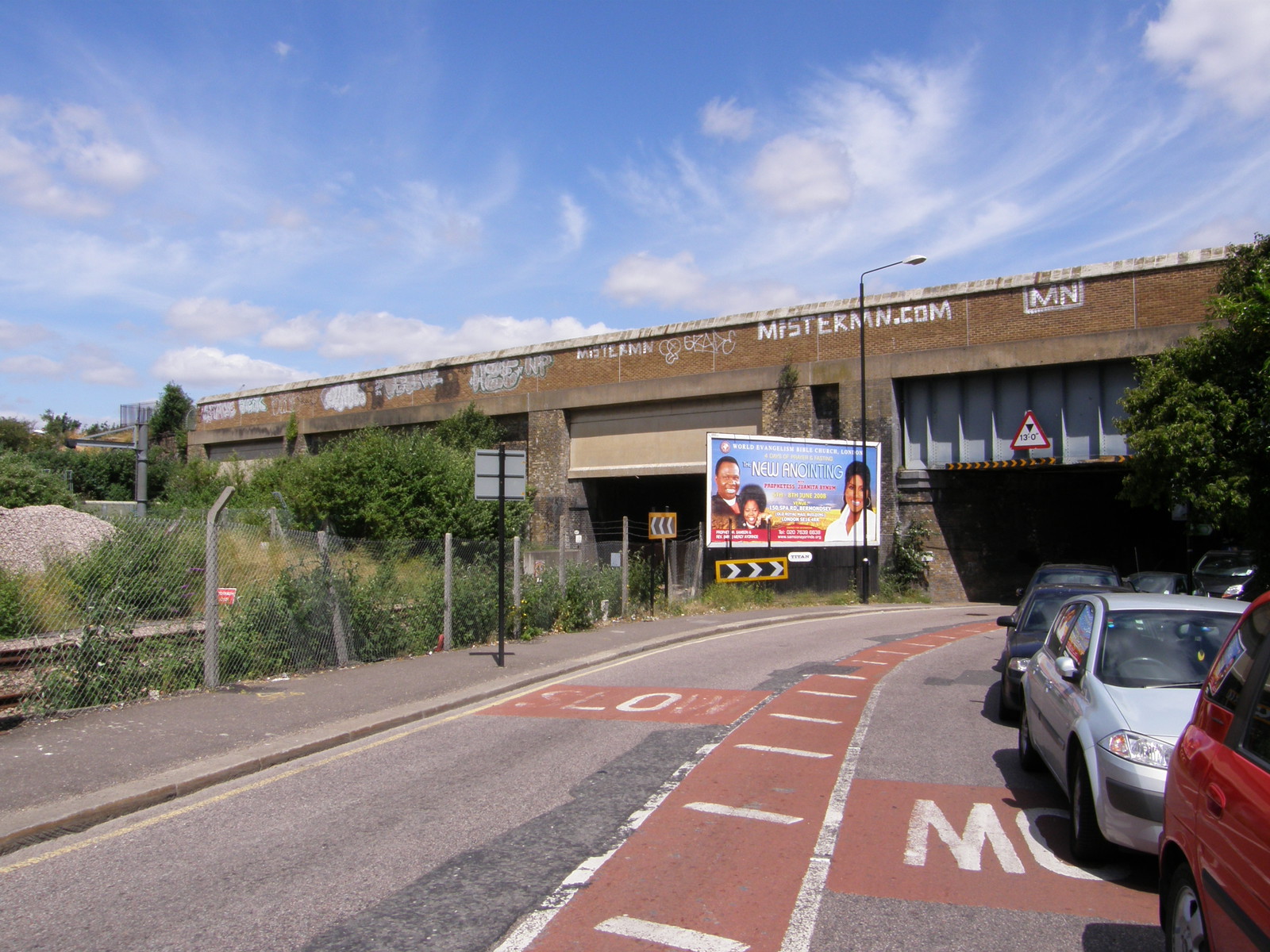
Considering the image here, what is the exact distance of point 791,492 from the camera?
28219 mm

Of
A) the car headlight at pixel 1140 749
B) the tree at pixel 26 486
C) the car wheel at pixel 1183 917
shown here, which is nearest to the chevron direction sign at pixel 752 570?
the tree at pixel 26 486

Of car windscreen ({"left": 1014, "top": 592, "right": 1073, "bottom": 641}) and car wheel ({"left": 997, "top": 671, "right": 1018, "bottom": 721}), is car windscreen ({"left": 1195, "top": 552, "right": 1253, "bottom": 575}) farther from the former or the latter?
car wheel ({"left": 997, "top": 671, "right": 1018, "bottom": 721})

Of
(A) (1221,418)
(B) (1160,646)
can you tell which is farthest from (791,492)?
(B) (1160,646)

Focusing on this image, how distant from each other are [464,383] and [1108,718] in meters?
36.5

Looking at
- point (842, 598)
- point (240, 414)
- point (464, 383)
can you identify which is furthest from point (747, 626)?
point (240, 414)

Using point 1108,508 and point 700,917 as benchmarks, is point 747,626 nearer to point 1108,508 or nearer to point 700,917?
point 700,917

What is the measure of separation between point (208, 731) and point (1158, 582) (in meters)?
19.6

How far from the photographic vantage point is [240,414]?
4994 cm

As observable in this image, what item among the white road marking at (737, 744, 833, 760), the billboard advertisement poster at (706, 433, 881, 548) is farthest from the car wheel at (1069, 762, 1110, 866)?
the billboard advertisement poster at (706, 433, 881, 548)

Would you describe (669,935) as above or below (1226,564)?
below

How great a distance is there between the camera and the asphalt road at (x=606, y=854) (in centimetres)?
448

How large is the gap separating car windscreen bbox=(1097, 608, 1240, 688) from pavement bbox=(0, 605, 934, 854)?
263 inches

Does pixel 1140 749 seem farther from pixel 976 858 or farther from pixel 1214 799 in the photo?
pixel 1214 799

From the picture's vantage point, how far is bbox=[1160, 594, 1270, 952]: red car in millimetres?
2861
